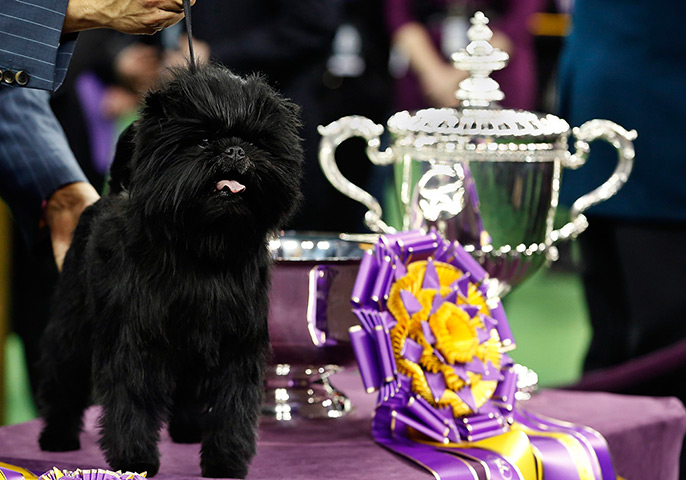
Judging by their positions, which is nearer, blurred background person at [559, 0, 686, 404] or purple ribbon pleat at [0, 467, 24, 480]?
purple ribbon pleat at [0, 467, 24, 480]

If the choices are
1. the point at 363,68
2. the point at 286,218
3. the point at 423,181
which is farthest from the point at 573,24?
the point at 286,218

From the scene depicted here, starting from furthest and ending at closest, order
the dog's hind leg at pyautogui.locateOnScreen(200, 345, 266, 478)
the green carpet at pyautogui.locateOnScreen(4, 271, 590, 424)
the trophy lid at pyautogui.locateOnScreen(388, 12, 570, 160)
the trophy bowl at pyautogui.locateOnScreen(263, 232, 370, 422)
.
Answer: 1. the green carpet at pyautogui.locateOnScreen(4, 271, 590, 424)
2. the trophy lid at pyautogui.locateOnScreen(388, 12, 570, 160)
3. the trophy bowl at pyautogui.locateOnScreen(263, 232, 370, 422)
4. the dog's hind leg at pyautogui.locateOnScreen(200, 345, 266, 478)

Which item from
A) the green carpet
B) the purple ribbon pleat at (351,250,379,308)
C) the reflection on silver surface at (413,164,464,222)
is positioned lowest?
→ the green carpet

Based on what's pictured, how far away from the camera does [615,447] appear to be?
51.2 inches

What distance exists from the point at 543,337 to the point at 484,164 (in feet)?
8.06

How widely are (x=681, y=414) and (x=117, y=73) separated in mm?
1792

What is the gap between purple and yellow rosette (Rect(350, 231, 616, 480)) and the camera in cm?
115

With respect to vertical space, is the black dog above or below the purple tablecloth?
above

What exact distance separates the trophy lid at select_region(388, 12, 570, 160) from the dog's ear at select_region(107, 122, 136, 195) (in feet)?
1.45

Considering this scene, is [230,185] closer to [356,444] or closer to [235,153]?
[235,153]

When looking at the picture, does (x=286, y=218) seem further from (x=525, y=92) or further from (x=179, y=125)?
(x=525, y=92)

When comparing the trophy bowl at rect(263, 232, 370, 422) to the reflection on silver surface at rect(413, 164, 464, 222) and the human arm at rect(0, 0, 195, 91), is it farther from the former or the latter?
the human arm at rect(0, 0, 195, 91)

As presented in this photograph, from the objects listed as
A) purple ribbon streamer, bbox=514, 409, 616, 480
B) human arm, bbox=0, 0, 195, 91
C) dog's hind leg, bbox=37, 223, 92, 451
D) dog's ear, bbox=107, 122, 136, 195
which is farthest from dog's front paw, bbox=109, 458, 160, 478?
purple ribbon streamer, bbox=514, 409, 616, 480

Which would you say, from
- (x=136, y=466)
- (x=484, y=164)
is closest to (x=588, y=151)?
(x=484, y=164)
